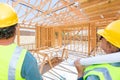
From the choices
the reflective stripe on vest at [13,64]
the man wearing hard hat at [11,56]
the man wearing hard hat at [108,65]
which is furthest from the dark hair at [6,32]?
the man wearing hard hat at [108,65]

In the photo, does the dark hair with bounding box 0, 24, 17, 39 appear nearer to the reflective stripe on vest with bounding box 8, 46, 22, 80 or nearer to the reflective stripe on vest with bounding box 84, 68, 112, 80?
the reflective stripe on vest with bounding box 8, 46, 22, 80

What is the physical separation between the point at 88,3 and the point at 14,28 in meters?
4.25

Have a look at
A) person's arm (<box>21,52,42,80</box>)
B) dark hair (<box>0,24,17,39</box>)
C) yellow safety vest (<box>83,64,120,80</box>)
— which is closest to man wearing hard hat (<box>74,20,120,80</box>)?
yellow safety vest (<box>83,64,120,80</box>)

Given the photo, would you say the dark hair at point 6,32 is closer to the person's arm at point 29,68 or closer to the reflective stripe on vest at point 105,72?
the person's arm at point 29,68

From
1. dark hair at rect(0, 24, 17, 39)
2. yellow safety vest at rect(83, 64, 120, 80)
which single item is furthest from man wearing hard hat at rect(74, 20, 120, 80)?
dark hair at rect(0, 24, 17, 39)

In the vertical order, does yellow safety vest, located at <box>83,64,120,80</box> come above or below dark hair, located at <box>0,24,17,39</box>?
below

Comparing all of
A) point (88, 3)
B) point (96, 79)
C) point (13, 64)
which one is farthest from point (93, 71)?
point (88, 3)

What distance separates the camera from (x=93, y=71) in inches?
37.2

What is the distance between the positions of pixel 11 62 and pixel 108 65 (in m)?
0.52

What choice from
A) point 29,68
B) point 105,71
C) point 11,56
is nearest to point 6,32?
point 11,56

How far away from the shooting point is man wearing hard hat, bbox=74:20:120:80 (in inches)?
36.3

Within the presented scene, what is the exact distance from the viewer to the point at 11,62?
97 cm

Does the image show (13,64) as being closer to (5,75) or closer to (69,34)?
(5,75)

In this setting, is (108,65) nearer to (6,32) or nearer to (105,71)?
(105,71)
